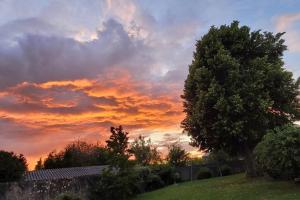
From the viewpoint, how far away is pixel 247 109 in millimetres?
32469

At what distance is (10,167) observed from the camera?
26.6 metres

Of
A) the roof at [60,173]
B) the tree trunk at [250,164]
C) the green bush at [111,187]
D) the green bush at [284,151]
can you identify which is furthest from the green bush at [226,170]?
the green bush at [284,151]

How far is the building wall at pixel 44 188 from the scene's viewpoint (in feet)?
82.9

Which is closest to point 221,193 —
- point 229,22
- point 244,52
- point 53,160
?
point 244,52

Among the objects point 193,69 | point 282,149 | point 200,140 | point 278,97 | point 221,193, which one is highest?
point 193,69

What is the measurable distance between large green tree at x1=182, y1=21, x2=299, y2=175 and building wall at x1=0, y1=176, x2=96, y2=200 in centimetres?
1069

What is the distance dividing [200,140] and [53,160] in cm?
2342

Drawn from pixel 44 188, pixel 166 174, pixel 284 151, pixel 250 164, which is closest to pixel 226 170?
pixel 166 174

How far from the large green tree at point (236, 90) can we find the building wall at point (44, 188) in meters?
10.7

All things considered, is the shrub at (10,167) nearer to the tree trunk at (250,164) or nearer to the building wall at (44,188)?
the building wall at (44,188)

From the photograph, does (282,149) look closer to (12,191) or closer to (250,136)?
(250,136)

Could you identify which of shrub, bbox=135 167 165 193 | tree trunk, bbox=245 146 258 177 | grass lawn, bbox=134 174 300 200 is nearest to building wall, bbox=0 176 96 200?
grass lawn, bbox=134 174 300 200

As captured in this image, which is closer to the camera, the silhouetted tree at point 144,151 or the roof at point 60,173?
the roof at point 60,173

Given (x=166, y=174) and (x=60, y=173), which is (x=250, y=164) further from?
(x=60, y=173)
